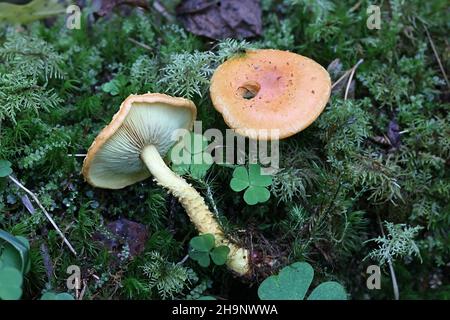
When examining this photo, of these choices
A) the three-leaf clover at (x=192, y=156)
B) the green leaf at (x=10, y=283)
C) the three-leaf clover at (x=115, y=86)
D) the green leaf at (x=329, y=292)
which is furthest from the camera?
the three-leaf clover at (x=115, y=86)

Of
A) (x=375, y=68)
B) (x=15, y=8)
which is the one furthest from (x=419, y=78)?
(x=15, y=8)

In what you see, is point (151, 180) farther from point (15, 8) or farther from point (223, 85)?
point (15, 8)

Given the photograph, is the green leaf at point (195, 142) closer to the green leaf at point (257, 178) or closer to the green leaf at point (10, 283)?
the green leaf at point (257, 178)

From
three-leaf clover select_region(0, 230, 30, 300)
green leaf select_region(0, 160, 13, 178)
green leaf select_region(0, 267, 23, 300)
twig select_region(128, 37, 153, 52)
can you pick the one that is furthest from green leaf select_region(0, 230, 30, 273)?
twig select_region(128, 37, 153, 52)

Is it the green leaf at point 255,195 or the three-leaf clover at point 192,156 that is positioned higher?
the three-leaf clover at point 192,156

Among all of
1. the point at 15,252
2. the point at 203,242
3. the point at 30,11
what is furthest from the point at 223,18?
the point at 15,252

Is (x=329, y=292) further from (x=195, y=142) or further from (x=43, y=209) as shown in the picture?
(x=43, y=209)

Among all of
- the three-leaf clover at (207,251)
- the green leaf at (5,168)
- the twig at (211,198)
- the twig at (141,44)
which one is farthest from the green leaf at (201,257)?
the twig at (141,44)
